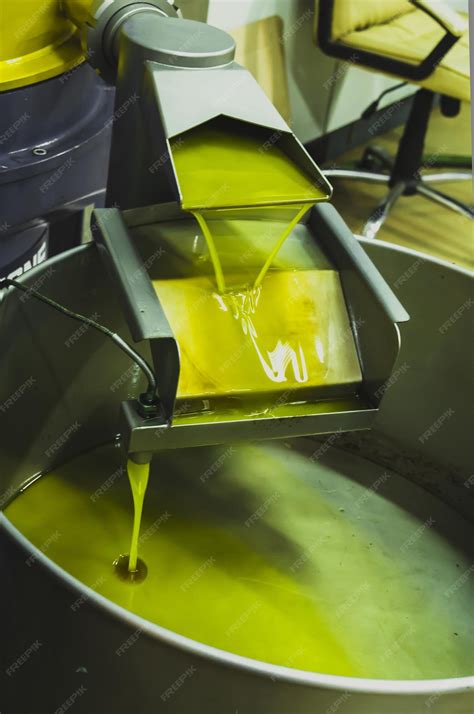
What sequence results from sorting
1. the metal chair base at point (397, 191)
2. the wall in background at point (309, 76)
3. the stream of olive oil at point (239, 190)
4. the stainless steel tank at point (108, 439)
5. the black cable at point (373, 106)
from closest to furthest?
the stainless steel tank at point (108, 439), the stream of olive oil at point (239, 190), the wall in background at point (309, 76), the metal chair base at point (397, 191), the black cable at point (373, 106)

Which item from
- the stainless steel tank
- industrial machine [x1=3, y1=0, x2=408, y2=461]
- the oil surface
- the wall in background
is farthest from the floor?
industrial machine [x1=3, y1=0, x2=408, y2=461]

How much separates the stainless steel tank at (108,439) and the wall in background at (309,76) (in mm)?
1114

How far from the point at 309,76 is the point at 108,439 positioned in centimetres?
157

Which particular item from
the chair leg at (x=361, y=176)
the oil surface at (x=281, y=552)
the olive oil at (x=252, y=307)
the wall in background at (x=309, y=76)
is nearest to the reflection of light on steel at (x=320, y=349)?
the olive oil at (x=252, y=307)

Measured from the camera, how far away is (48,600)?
823 millimetres

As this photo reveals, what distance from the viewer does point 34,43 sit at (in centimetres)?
118

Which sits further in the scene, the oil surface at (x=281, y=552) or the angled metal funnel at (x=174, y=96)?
the oil surface at (x=281, y=552)

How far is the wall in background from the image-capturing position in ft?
7.55

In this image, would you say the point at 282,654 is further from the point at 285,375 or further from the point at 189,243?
the point at 189,243

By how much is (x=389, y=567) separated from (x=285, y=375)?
0.44m

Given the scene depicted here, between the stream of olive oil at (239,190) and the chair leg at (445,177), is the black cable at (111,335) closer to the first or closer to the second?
the stream of olive oil at (239,190)

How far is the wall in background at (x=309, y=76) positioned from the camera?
230 cm

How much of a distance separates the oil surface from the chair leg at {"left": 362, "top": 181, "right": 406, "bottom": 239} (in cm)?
115

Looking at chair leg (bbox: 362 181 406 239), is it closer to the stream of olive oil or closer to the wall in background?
the wall in background
